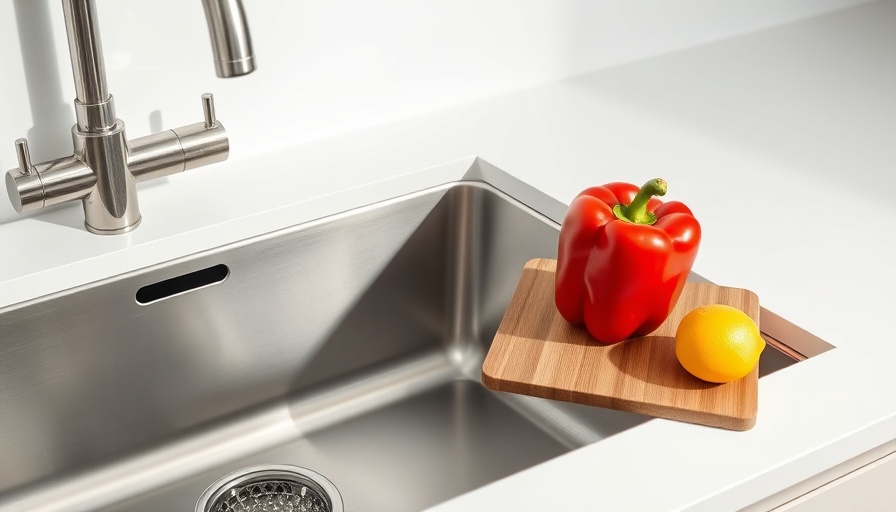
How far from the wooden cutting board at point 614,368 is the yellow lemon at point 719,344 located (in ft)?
0.06

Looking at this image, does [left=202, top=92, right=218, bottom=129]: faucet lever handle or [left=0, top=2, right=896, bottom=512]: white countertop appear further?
[left=202, top=92, right=218, bottom=129]: faucet lever handle

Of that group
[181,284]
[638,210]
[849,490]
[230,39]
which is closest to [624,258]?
[638,210]

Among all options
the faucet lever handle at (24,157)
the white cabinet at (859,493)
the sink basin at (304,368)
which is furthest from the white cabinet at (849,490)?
the faucet lever handle at (24,157)

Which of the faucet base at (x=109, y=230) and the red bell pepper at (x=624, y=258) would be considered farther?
the faucet base at (x=109, y=230)

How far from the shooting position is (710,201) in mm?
1107

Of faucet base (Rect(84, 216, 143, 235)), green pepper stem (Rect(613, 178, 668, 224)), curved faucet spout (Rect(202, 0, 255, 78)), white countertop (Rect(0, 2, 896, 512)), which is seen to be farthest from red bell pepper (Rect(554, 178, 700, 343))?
faucet base (Rect(84, 216, 143, 235))

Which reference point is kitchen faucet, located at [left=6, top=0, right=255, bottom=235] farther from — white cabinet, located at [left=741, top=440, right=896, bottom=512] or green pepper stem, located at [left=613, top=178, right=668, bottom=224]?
white cabinet, located at [left=741, top=440, right=896, bottom=512]

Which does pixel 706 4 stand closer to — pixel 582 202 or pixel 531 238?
pixel 531 238

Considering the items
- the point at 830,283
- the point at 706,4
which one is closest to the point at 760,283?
the point at 830,283

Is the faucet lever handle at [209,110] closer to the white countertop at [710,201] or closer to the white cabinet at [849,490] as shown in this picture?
the white countertop at [710,201]

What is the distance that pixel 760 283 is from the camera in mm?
951

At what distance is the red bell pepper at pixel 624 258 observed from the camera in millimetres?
844

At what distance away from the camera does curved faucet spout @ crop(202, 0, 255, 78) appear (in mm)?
773

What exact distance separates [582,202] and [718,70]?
718 mm
